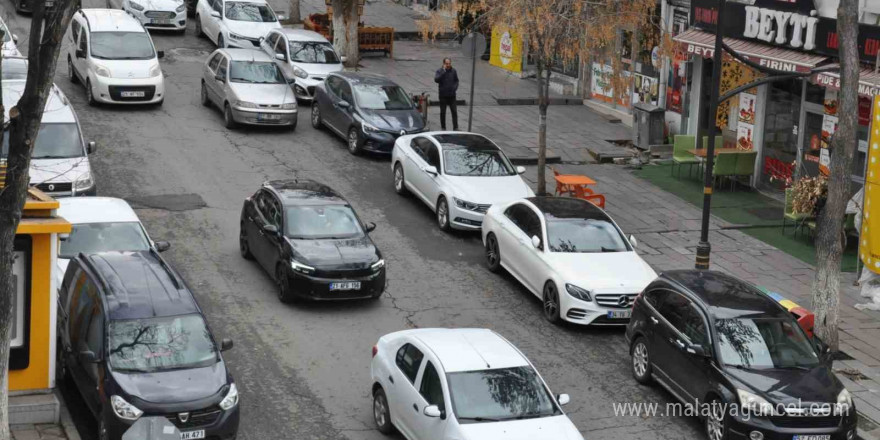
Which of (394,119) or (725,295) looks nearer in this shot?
(725,295)

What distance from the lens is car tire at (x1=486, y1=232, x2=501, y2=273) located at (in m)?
20.7

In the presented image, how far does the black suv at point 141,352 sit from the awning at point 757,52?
14.4 meters

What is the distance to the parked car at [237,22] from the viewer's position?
35719 mm

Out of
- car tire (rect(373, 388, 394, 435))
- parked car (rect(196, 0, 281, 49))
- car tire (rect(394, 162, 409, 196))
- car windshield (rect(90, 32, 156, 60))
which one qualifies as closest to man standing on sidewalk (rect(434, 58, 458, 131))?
car tire (rect(394, 162, 409, 196))

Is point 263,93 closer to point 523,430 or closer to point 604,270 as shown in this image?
point 604,270

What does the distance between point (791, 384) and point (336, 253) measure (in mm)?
7462

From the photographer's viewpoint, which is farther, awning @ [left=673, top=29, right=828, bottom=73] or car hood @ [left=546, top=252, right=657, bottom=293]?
awning @ [left=673, top=29, right=828, bottom=73]

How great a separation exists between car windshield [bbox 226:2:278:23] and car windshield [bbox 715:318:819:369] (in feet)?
80.1

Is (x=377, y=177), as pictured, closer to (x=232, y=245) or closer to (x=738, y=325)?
(x=232, y=245)

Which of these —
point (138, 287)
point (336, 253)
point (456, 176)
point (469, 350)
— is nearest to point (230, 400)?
point (138, 287)

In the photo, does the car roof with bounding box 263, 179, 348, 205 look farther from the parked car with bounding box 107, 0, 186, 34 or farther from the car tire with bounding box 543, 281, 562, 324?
the parked car with bounding box 107, 0, 186, 34

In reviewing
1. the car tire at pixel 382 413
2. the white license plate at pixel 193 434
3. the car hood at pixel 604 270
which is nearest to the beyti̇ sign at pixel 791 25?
the car hood at pixel 604 270

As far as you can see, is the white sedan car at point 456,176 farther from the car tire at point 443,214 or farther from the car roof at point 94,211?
the car roof at point 94,211

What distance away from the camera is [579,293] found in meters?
18.2
